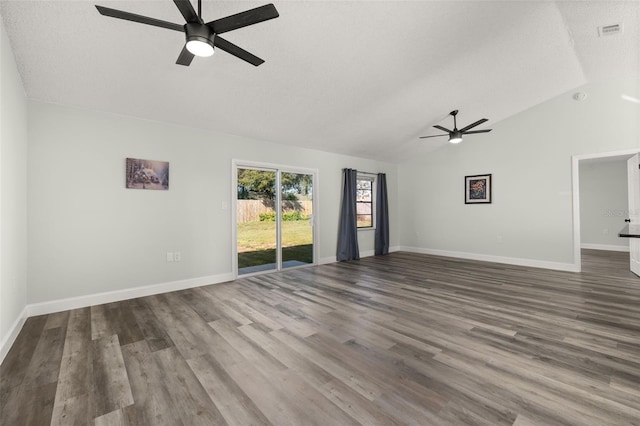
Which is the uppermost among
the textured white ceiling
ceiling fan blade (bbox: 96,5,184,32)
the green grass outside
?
the textured white ceiling

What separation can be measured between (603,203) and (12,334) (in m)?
12.0

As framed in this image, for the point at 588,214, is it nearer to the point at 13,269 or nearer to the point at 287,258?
the point at 287,258

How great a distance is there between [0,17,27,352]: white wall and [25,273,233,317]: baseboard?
197mm

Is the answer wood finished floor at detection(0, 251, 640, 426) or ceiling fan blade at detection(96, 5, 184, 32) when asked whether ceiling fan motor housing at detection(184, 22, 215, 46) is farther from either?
wood finished floor at detection(0, 251, 640, 426)

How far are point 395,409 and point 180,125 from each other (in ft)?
14.6

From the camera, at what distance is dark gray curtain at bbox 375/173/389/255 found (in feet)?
24.2

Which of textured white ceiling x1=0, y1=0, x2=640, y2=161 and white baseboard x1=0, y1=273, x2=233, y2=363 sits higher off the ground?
textured white ceiling x1=0, y1=0, x2=640, y2=161

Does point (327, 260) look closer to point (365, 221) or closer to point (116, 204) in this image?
point (365, 221)

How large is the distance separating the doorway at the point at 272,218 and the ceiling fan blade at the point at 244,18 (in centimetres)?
299

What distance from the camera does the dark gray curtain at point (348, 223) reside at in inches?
257

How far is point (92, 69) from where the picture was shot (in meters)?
2.99

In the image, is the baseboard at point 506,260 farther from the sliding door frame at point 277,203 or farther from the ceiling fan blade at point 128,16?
the ceiling fan blade at point 128,16

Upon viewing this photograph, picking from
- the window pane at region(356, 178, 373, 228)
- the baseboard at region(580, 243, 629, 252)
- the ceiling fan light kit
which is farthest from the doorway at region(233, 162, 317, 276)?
the baseboard at region(580, 243, 629, 252)

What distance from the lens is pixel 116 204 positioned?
12.3 ft
